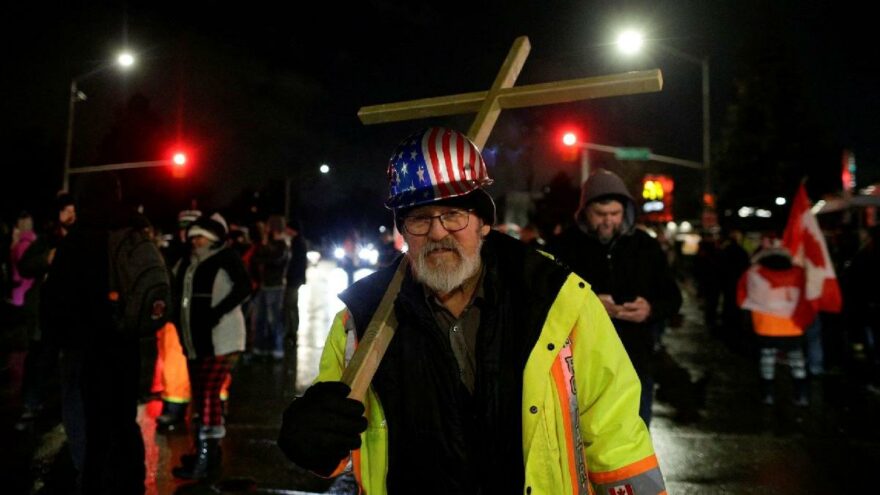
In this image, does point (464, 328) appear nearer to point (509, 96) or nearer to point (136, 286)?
point (509, 96)

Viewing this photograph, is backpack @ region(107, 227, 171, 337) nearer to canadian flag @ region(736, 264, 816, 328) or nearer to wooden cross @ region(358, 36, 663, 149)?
wooden cross @ region(358, 36, 663, 149)

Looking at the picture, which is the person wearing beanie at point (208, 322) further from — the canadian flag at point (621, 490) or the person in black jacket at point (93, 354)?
the canadian flag at point (621, 490)

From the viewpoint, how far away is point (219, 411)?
5.39m

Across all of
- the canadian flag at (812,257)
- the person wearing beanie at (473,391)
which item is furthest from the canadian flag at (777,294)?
the person wearing beanie at (473,391)

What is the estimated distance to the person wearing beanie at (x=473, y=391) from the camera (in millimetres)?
2062

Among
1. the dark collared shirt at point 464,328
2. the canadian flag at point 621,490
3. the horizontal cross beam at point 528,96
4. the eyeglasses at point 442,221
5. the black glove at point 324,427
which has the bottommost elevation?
the canadian flag at point 621,490

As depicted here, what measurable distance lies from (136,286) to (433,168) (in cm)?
256

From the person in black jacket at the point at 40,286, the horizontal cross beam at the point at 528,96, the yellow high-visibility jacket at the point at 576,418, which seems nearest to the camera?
the yellow high-visibility jacket at the point at 576,418

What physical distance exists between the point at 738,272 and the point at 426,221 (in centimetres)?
1210

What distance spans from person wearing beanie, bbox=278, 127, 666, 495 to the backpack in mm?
2174

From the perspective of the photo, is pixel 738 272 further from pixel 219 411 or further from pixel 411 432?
pixel 411 432

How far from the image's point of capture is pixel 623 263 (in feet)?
15.3

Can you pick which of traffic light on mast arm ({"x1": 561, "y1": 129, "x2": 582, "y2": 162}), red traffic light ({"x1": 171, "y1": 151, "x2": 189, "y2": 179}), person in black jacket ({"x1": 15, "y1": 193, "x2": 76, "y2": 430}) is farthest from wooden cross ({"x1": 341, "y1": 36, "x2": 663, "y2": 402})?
red traffic light ({"x1": 171, "y1": 151, "x2": 189, "y2": 179})

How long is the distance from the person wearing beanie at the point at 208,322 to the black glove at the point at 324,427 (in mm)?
3661
